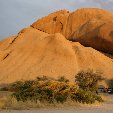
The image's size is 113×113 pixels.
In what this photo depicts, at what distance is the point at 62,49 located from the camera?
267 ft

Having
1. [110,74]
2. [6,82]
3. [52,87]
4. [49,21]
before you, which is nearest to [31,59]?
[6,82]

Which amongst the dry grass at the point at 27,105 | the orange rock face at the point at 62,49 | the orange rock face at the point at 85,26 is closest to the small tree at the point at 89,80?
the orange rock face at the point at 62,49

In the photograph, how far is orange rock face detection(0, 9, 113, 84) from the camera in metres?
74.8

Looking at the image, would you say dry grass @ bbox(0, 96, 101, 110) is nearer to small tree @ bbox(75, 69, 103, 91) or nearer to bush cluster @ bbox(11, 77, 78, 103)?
bush cluster @ bbox(11, 77, 78, 103)

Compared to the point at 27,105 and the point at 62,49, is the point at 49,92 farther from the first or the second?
the point at 62,49

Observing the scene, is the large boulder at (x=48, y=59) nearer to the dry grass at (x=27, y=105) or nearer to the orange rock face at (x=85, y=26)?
the orange rock face at (x=85, y=26)

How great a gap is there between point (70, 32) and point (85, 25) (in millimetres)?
6488

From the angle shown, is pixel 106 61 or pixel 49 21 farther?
pixel 49 21

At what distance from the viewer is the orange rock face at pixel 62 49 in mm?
74750

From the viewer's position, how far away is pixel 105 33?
3280 inches

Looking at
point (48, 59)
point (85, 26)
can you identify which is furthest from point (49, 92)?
point (85, 26)

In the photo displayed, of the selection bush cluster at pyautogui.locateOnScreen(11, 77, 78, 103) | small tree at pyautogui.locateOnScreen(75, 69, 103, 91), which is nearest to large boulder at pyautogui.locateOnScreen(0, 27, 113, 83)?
small tree at pyautogui.locateOnScreen(75, 69, 103, 91)

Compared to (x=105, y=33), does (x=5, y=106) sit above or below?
below

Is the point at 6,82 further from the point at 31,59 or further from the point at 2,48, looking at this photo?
the point at 2,48
